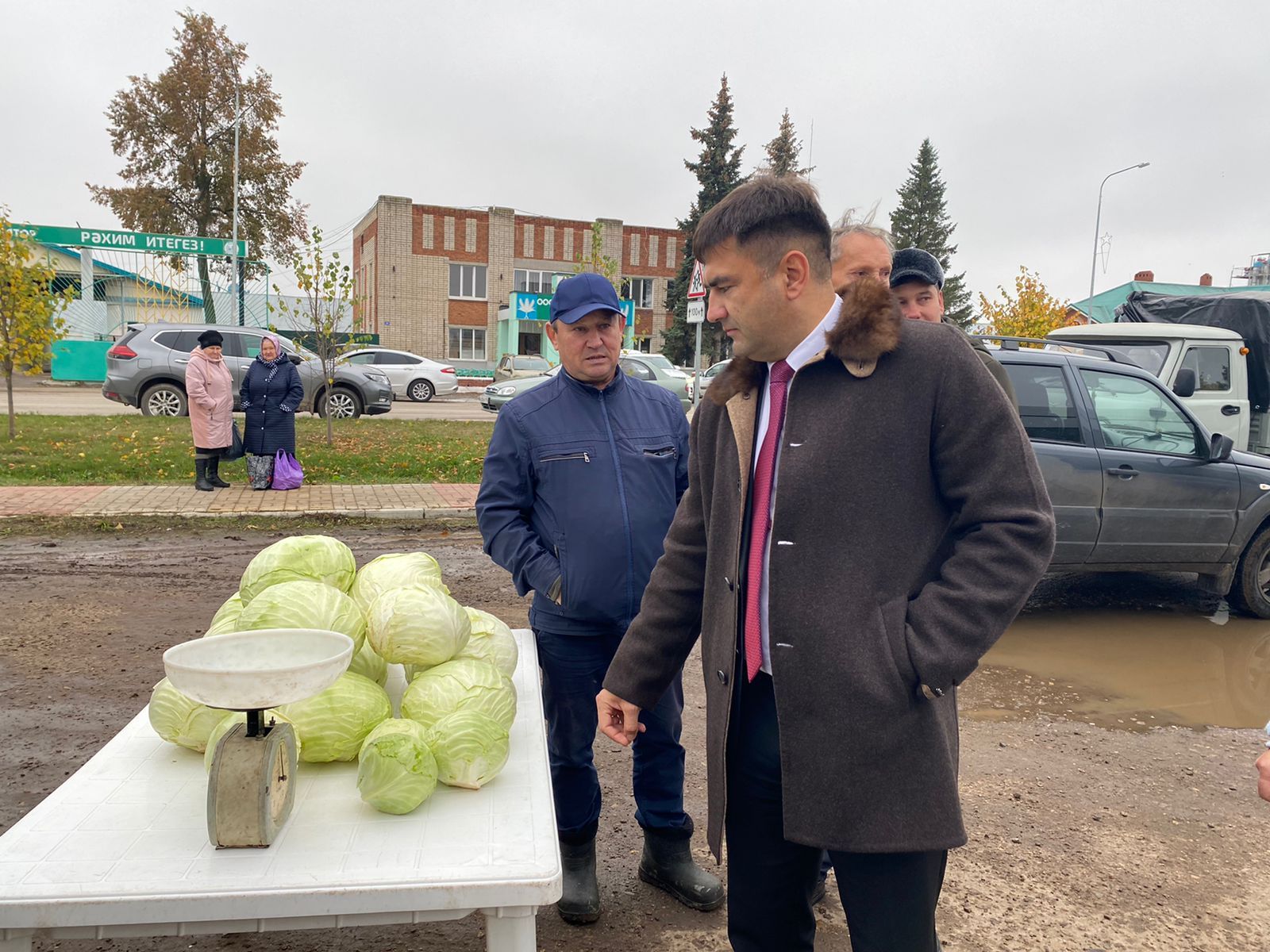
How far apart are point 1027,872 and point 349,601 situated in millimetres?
2747

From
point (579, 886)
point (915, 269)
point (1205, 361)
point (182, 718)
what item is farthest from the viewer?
point (1205, 361)

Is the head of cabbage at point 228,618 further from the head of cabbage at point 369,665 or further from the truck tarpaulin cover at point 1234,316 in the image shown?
the truck tarpaulin cover at point 1234,316

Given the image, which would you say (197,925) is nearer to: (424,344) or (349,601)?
(349,601)

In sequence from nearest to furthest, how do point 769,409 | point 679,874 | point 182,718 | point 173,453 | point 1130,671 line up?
1. point 769,409
2. point 182,718
3. point 679,874
4. point 1130,671
5. point 173,453

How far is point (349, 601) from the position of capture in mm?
2457

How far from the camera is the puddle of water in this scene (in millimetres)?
5148

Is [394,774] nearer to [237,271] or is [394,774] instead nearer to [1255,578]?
[1255,578]

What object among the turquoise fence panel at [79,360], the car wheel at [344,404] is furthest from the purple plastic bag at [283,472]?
the turquoise fence panel at [79,360]

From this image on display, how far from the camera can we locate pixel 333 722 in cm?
211

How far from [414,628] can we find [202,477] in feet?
31.2

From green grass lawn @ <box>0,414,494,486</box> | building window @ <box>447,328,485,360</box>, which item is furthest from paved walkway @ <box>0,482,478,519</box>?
building window @ <box>447,328,485,360</box>

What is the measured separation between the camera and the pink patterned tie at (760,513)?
2000 millimetres

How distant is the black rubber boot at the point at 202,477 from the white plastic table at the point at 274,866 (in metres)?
9.47

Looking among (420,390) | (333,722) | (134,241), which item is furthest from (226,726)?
(134,241)
